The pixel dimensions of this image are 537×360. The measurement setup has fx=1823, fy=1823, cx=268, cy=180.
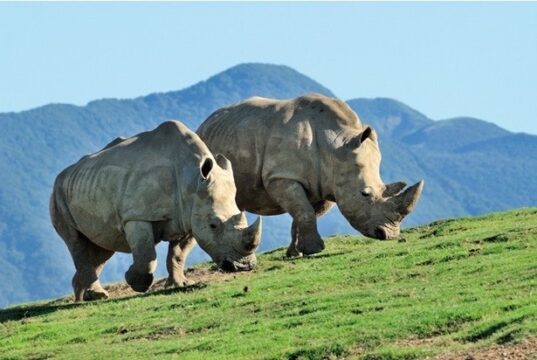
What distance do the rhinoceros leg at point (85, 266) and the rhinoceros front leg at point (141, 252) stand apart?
123 cm

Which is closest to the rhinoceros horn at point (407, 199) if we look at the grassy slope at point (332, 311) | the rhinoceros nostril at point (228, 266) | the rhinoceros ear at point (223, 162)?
the grassy slope at point (332, 311)

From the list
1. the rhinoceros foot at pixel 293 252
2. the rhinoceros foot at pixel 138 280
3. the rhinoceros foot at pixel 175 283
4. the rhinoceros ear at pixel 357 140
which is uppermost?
the rhinoceros ear at pixel 357 140

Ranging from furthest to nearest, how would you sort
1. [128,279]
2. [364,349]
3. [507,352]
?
[128,279] < [364,349] < [507,352]

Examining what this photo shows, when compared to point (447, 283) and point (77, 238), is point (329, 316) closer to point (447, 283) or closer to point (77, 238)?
point (447, 283)

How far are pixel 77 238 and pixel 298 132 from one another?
4.18 m

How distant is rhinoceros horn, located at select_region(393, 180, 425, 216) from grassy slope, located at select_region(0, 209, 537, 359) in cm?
92

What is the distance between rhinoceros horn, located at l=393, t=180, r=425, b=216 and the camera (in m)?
30.2

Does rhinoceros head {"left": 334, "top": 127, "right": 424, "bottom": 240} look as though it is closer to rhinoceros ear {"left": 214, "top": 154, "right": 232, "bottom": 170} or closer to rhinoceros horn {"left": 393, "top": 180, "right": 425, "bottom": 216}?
rhinoceros horn {"left": 393, "top": 180, "right": 425, "bottom": 216}

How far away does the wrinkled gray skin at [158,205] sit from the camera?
26.9m

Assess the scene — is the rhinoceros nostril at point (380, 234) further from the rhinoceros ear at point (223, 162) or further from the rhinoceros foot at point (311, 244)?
the rhinoceros ear at point (223, 162)

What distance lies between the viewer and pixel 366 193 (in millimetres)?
30188

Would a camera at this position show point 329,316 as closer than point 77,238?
Yes

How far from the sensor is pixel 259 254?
31.9 meters

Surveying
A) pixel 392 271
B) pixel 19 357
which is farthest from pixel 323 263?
pixel 19 357
